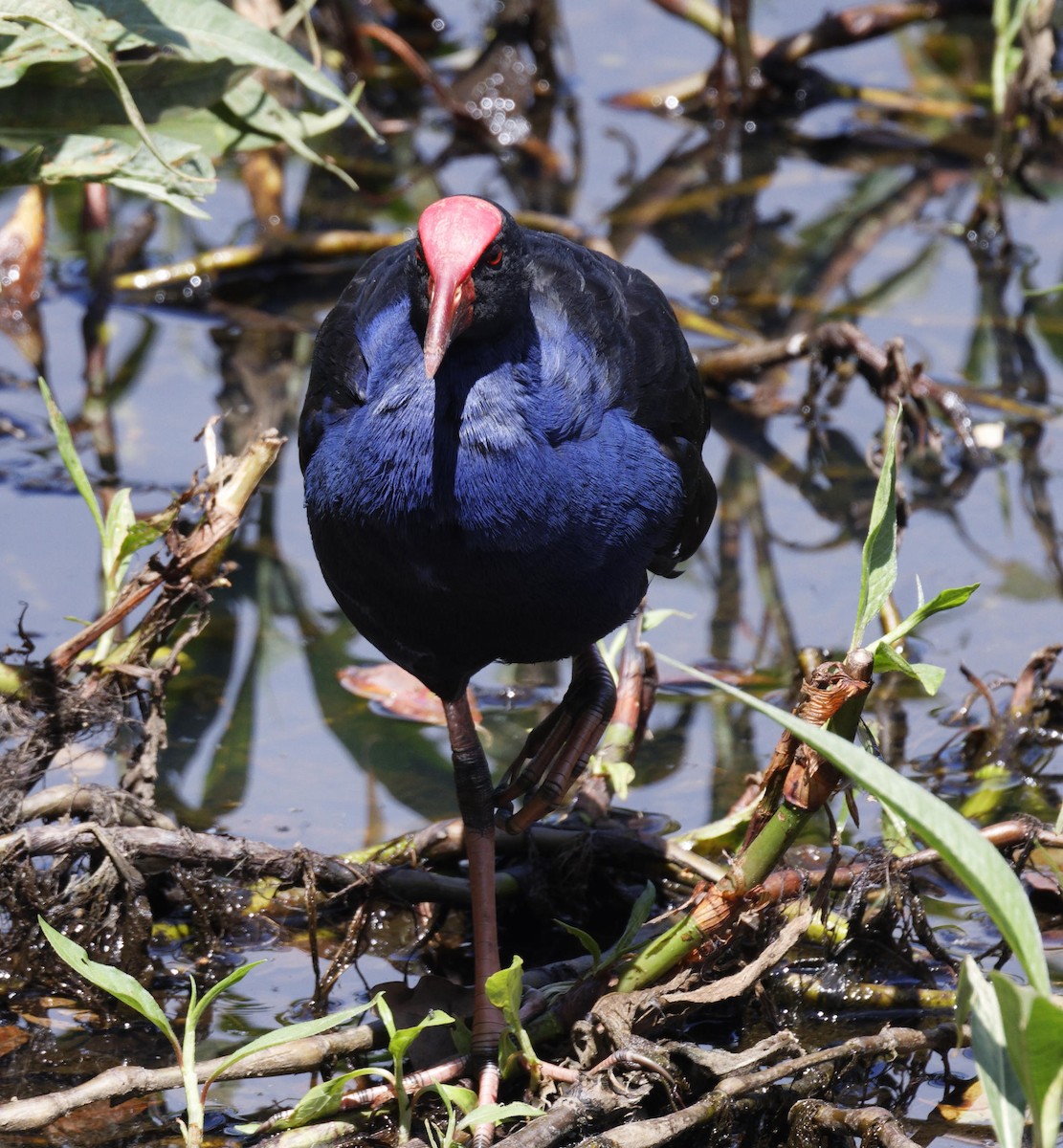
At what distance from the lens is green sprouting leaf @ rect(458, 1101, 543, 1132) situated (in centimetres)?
216

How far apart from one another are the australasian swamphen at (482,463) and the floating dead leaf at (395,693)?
723 millimetres

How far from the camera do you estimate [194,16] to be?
327 centimetres

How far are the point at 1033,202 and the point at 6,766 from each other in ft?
14.0

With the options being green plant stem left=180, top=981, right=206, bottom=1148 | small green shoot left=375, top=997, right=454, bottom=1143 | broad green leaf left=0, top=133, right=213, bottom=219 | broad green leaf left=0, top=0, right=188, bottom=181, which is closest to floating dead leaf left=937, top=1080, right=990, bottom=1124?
small green shoot left=375, top=997, right=454, bottom=1143

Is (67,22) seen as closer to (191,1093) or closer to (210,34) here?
(210,34)

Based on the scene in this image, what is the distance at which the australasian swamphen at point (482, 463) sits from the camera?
2.30 meters

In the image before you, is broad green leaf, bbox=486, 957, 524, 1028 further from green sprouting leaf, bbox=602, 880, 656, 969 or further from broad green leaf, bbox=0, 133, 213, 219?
broad green leaf, bbox=0, 133, 213, 219

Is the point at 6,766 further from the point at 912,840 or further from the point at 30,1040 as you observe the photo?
the point at 912,840

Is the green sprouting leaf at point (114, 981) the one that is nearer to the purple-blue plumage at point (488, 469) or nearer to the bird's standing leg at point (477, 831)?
the bird's standing leg at point (477, 831)

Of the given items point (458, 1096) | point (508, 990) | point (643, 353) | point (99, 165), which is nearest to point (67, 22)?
point (99, 165)

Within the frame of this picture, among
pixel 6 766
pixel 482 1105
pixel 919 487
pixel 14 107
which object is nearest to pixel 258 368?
pixel 14 107

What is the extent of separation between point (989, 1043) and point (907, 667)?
0.46m

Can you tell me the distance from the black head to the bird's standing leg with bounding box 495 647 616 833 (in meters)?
0.85

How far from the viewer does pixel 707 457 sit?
174 inches
